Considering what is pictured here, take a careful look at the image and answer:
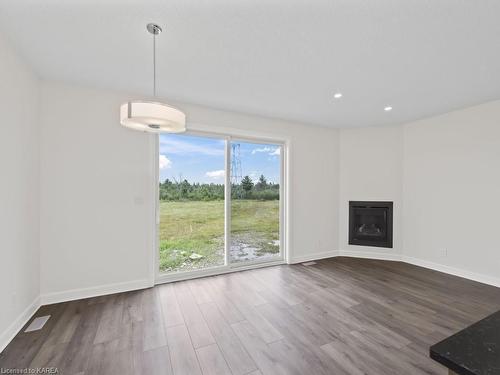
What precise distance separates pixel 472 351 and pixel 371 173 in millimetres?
4324

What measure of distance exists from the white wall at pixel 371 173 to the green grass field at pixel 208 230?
1590 millimetres

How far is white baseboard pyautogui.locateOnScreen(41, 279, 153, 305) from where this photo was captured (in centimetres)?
268

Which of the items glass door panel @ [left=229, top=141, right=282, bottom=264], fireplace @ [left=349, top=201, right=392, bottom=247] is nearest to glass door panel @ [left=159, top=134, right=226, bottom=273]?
glass door panel @ [left=229, top=141, right=282, bottom=264]

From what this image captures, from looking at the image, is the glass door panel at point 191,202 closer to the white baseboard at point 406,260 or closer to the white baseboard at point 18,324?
the white baseboard at point 18,324

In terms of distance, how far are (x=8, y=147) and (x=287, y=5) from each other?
2687 millimetres

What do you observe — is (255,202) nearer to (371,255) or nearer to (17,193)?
(371,255)

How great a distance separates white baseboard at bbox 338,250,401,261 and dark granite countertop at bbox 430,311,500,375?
4.11 metres

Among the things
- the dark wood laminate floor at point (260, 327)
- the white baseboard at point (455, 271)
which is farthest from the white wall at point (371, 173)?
the dark wood laminate floor at point (260, 327)

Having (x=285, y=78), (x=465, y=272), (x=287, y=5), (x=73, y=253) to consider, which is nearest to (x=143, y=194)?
(x=73, y=253)

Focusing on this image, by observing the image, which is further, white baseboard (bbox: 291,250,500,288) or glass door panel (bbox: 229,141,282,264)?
glass door panel (bbox: 229,141,282,264)

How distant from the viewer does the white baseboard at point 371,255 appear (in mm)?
4383

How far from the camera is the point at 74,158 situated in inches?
110

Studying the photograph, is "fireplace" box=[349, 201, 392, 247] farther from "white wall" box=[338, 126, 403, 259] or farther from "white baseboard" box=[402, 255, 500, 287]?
"white baseboard" box=[402, 255, 500, 287]

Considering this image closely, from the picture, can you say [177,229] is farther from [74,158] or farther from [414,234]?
[414,234]
